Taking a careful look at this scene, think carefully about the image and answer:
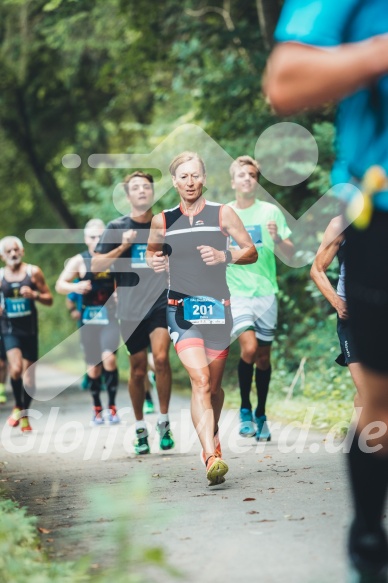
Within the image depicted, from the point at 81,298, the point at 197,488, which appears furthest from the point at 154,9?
the point at 197,488

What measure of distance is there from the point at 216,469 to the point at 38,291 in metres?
6.76

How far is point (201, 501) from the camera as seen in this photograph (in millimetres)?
6441

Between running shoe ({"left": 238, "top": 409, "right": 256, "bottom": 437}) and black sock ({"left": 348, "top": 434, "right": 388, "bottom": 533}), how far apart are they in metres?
6.68

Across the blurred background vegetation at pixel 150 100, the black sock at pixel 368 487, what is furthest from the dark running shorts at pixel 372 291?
the blurred background vegetation at pixel 150 100

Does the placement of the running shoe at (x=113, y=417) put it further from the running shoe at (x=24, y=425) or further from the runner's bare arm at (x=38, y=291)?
the runner's bare arm at (x=38, y=291)

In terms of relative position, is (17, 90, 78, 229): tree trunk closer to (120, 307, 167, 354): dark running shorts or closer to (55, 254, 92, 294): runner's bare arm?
(55, 254, 92, 294): runner's bare arm

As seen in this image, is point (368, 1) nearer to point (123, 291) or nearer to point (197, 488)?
point (197, 488)

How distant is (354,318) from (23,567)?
1896 mm

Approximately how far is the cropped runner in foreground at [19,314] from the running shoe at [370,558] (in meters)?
9.83

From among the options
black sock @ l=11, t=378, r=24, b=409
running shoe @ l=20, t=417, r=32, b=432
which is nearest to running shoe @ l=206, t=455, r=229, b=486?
running shoe @ l=20, t=417, r=32, b=432

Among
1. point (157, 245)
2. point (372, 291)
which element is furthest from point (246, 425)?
point (372, 291)

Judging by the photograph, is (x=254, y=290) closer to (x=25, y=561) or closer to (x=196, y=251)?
(x=196, y=251)

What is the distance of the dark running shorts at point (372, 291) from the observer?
307 centimetres

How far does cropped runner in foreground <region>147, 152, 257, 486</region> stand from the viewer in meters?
7.64
